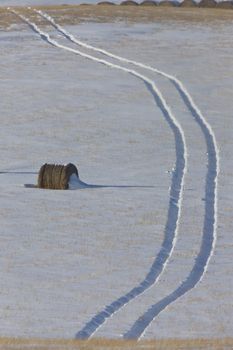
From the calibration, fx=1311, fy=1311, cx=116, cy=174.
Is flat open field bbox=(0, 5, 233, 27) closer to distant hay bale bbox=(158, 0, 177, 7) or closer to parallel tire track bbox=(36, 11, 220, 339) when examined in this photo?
distant hay bale bbox=(158, 0, 177, 7)

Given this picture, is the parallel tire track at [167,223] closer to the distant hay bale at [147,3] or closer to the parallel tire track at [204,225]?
the parallel tire track at [204,225]

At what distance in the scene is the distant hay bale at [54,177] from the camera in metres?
22.5

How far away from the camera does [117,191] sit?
22.6 metres

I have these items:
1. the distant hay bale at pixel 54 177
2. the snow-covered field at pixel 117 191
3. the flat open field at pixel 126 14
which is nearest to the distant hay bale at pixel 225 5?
the flat open field at pixel 126 14

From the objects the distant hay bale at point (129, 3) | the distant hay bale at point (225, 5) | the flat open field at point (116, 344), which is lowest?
the distant hay bale at point (129, 3)

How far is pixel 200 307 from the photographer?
15.0 m

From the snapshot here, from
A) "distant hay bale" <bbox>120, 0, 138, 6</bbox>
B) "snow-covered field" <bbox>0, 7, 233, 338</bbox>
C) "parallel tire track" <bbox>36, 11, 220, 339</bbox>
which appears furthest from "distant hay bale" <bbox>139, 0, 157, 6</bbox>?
"parallel tire track" <bbox>36, 11, 220, 339</bbox>

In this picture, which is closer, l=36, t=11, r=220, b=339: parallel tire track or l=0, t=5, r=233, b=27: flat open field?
l=36, t=11, r=220, b=339: parallel tire track

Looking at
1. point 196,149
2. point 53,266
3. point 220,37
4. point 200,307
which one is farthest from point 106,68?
point 200,307

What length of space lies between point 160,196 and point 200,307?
7.17 meters

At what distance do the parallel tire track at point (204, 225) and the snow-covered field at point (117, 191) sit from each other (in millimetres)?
28

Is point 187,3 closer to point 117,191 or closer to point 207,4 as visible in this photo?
point 207,4

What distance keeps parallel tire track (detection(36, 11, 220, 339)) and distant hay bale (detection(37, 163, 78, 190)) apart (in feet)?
7.98

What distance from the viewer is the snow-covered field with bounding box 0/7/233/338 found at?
49.2ft
